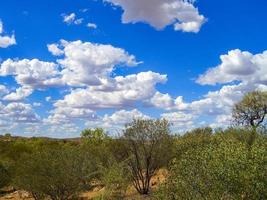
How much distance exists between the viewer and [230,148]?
71.3 ft

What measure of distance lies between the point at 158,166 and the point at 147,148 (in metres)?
2.62

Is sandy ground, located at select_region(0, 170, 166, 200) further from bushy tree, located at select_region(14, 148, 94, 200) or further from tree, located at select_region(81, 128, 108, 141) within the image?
tree, located at select_region(81, 128, 108, 141)

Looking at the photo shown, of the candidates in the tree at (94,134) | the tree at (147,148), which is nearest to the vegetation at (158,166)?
the tree at (147,148)

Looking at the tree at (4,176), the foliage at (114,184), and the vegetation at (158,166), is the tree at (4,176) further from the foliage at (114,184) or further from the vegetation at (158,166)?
the foliage at (114,184)

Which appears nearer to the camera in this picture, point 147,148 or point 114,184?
point 114,184

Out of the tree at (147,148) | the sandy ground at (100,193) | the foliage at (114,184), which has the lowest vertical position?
the sandy ground at (100,193)

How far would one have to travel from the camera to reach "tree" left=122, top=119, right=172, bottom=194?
50.0 metres

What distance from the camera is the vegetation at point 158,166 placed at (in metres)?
20.0

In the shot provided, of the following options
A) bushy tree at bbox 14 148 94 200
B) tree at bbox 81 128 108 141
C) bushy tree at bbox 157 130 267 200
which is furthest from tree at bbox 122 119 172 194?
tree at bbox 81 128 108 141

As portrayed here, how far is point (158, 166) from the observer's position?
51125mm

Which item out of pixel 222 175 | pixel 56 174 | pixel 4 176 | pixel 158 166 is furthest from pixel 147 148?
pixel 222 175

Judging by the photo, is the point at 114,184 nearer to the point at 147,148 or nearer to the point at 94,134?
the point at 147,148

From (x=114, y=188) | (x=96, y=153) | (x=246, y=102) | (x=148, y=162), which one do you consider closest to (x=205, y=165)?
(x=114, y=188)

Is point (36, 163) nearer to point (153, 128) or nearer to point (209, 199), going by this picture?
point (153, 128)
